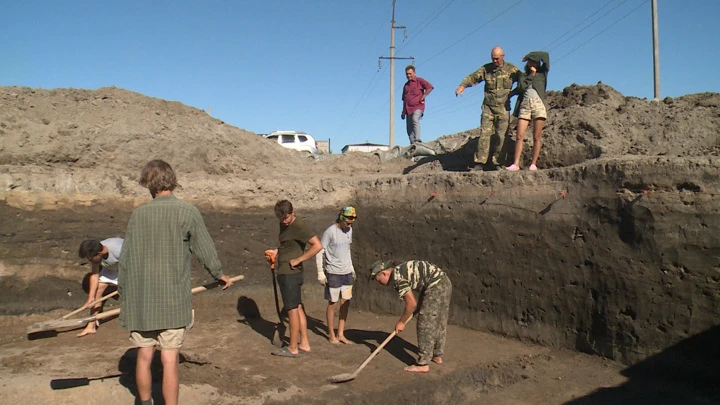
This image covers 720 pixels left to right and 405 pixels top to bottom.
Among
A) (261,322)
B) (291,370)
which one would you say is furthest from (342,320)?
(261,322)

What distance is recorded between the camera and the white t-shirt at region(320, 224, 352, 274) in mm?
6477

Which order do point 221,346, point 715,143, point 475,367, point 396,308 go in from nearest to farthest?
1. point 475,367
2. point 221,346
3. point 715,143
4. point 396,308

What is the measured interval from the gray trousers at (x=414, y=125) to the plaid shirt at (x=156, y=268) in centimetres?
777

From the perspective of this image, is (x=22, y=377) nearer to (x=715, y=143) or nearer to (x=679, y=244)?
(x=679, y=244)

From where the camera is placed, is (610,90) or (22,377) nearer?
(22,377)

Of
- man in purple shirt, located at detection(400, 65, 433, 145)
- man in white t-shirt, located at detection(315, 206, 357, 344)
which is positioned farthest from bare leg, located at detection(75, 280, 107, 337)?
man in purple shirt, located at detection(400, 65, 433, 145)

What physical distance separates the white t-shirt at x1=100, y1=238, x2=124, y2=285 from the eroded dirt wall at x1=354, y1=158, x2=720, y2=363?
355 centimetres

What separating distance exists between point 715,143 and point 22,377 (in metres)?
7.92

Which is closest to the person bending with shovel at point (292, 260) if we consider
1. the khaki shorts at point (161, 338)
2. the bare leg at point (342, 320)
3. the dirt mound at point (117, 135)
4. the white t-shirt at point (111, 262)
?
the bare leg at point (342, 320)

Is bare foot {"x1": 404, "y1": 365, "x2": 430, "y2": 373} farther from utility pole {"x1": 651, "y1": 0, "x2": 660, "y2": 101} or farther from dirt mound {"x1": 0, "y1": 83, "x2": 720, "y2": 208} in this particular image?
utility pole {"x1": 651, "y1": 0, "x2": 660, "y2": 101}

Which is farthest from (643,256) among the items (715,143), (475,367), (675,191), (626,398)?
(715,143)

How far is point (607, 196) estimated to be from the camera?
5.78 metres

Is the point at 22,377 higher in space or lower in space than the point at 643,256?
lower

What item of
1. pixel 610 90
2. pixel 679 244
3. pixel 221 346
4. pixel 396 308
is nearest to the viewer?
pixel 679 244
